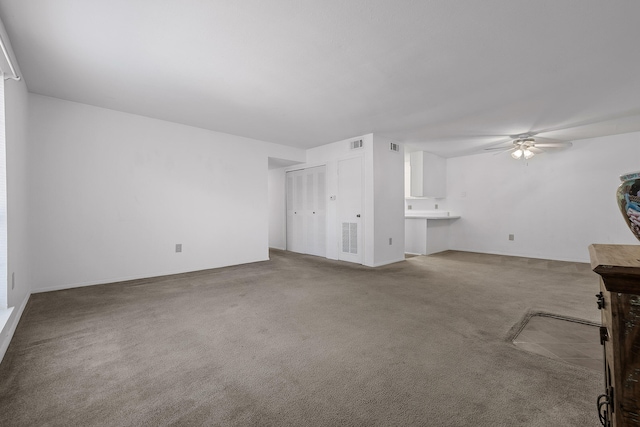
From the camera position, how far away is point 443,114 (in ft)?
12.4

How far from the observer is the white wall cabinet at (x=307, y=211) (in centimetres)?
584

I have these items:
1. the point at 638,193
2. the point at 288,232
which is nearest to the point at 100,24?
the point at 638,193

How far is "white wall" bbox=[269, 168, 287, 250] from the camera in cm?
679

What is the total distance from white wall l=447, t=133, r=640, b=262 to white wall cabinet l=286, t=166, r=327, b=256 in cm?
351

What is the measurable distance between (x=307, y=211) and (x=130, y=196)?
10.9 ft

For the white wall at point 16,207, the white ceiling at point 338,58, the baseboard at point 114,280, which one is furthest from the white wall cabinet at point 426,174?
the white wall at point 16,207

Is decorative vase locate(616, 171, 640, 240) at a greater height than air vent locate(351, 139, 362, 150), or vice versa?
air vent locate(351, 139, 362, 150)

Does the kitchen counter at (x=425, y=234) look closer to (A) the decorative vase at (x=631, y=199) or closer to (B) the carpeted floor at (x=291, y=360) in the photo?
(B) the carpeted floor at (x=291, y=360)

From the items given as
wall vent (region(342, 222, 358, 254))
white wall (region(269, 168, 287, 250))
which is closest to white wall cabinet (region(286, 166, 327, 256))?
white wall (region(269, 168, 287, 250))

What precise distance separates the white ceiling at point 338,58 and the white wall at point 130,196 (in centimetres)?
42

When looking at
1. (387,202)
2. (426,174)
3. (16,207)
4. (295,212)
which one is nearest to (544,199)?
(426,174)

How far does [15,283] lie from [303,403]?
2.84 m

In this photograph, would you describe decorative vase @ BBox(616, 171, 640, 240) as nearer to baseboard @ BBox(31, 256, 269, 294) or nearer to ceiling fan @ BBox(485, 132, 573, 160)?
baseboard @ BBox(31, 256, 269, 294)

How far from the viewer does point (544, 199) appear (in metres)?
5.59
